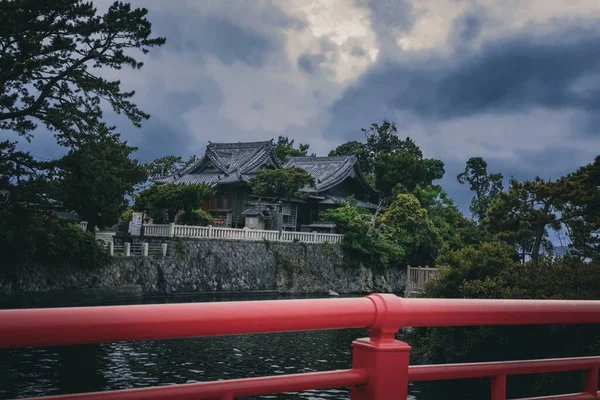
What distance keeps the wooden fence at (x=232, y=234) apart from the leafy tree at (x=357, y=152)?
22.5 m

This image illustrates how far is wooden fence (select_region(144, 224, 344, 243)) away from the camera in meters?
29.2

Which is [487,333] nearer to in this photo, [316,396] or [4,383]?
[316,396]

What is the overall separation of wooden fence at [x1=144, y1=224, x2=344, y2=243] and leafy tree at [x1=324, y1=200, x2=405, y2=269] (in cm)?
79

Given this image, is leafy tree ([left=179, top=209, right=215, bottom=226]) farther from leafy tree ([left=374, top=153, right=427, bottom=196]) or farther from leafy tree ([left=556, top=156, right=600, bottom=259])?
leafy tree ([left=556, top=156, right=600, bottom=259])

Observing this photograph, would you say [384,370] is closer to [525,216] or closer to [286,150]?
[525,216]

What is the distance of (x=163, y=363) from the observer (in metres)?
14.8

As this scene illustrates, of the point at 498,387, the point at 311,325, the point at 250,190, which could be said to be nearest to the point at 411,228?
the point at 250,190

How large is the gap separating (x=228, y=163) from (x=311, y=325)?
38.0 m

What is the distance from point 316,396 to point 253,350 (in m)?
5.30

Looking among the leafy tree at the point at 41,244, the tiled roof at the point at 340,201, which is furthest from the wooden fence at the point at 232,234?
the leafy tree at the point at 41,244

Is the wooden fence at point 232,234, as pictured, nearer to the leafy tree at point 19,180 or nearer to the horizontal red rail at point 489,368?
the leafy tree at point 19,180

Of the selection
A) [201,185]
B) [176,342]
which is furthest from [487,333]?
[201,185]

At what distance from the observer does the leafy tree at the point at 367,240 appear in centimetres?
3544

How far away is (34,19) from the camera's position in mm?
17781
